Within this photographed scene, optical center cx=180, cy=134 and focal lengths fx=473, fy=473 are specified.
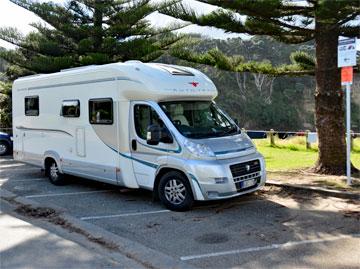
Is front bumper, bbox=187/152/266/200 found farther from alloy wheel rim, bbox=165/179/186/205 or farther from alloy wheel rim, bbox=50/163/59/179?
alloy wheel rim, bbox=50/163/59/179

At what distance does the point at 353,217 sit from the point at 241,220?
5.40 feet

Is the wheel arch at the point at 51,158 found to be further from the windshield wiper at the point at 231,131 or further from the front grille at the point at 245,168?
the front grille at the point at 245,168

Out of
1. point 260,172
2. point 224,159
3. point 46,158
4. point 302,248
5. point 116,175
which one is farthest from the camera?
point 46,158

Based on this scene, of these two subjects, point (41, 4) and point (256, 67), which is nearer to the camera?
point (256, 67)

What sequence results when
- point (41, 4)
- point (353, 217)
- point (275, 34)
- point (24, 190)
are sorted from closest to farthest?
point (353, 217)
point (24, 190)
point (275, 34)
point (41, 4)

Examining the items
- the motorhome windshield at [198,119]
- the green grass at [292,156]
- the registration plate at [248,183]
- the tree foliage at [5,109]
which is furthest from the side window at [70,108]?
the tree foliage at [5,109]

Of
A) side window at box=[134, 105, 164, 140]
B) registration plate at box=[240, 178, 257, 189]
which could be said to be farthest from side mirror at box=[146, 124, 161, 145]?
registration plate at box=[240, 178, 257, 189]

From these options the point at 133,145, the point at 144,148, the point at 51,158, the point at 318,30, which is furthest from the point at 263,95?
the point at 144,148

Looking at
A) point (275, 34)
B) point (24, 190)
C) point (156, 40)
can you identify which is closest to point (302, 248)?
point (24, 190)

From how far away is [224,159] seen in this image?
24.8 feet

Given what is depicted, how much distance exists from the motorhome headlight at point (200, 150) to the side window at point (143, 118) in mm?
933

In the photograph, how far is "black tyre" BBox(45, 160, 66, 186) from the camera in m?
10.6

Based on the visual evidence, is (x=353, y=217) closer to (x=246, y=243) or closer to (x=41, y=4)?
(x=246, y=243)

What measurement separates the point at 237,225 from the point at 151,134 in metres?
2.11
